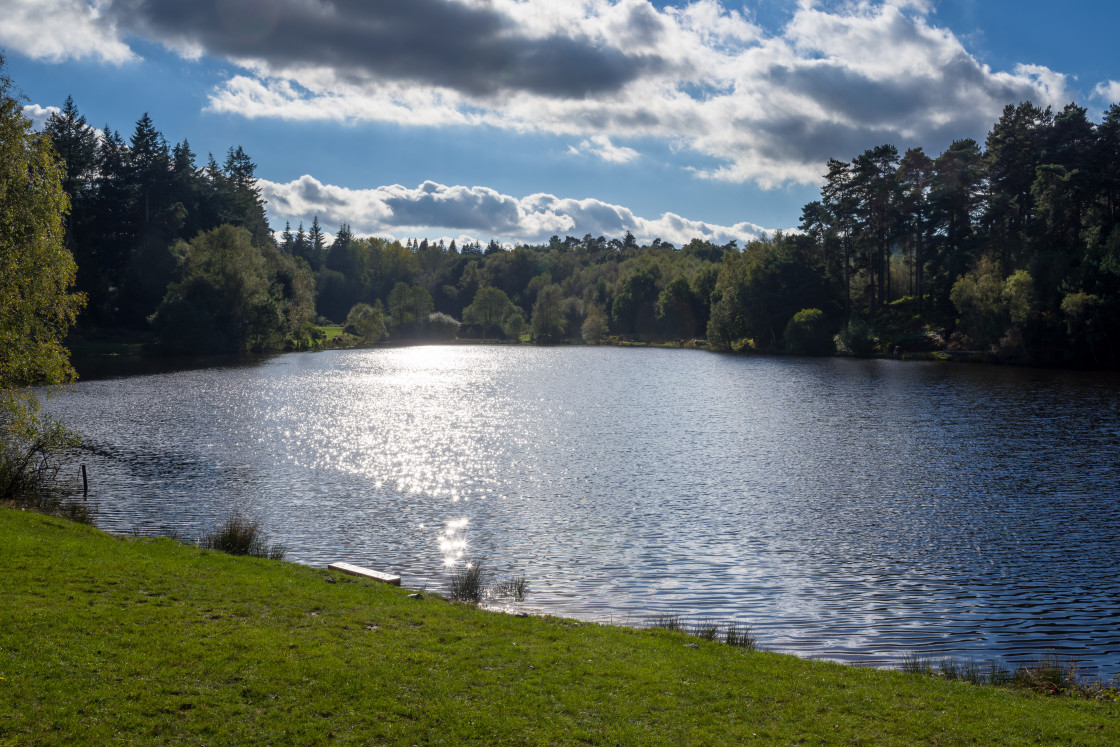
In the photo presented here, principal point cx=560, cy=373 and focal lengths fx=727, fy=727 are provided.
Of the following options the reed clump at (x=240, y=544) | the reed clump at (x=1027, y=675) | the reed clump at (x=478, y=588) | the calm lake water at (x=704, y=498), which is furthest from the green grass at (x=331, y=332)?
the reed clump at (x=1027, y=675)

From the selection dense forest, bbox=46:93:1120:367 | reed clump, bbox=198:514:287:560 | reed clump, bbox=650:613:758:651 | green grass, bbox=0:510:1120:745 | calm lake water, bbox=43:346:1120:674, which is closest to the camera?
green grass, bbox=0:510:1120:745

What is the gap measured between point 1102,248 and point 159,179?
136 m

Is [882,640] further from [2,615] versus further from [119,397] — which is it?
[119,397]

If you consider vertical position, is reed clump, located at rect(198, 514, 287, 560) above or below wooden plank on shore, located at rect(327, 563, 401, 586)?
below

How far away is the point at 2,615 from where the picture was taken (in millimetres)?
11094

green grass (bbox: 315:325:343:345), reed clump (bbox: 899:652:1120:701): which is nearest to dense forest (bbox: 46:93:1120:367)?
green grass (bbox: 315:325:343:345)

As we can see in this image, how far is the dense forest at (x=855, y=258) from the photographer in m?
82.1

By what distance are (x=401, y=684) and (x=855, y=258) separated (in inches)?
4940

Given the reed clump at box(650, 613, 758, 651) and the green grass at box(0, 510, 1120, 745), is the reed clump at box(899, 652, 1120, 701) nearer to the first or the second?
the green grass at box(0, 510, 1120, 745)

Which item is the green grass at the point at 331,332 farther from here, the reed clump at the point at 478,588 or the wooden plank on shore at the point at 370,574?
the reed clump at the point at 478,588

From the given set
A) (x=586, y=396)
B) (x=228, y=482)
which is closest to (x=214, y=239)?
(x=586, y=396)

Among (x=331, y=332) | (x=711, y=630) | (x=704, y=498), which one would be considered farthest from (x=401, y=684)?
(x=331, y=332)

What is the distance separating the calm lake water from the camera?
17625mm

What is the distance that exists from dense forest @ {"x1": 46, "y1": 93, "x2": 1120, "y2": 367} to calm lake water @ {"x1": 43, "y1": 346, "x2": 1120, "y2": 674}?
89.9 feet
